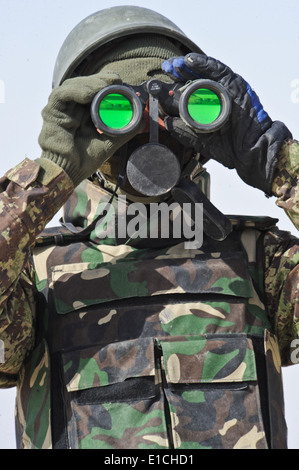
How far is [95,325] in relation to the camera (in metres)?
4.55

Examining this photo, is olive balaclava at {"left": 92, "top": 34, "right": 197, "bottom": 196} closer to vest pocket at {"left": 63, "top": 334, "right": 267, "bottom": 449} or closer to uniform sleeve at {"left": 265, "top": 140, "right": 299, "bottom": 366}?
uniform sleeve at {"left": 265, "top": 140, "right": 299, "bottom": 366}

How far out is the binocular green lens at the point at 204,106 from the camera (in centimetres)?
439

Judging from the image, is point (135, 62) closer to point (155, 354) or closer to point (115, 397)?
point (155, 354)

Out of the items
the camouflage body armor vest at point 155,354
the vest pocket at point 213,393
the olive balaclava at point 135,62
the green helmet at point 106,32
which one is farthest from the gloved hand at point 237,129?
the vest pocket at point 213,393

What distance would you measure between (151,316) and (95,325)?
217 mm

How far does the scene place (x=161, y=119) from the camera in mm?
4539

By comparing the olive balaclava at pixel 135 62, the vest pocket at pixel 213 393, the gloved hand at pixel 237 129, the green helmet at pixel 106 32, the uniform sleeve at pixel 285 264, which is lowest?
the vest pocket at pixel 213 393

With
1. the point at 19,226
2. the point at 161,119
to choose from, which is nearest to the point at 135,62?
the point at 161,119

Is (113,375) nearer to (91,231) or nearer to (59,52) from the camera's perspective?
(91,231)

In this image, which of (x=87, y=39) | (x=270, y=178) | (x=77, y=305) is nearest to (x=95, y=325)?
(x=77, y=305)

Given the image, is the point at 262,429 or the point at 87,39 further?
the point at 87,39

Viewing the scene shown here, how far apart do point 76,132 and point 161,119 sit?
0.34m

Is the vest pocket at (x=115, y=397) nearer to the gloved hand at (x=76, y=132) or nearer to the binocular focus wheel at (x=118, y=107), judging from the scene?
the gloved hand at (x=76, y=132)
